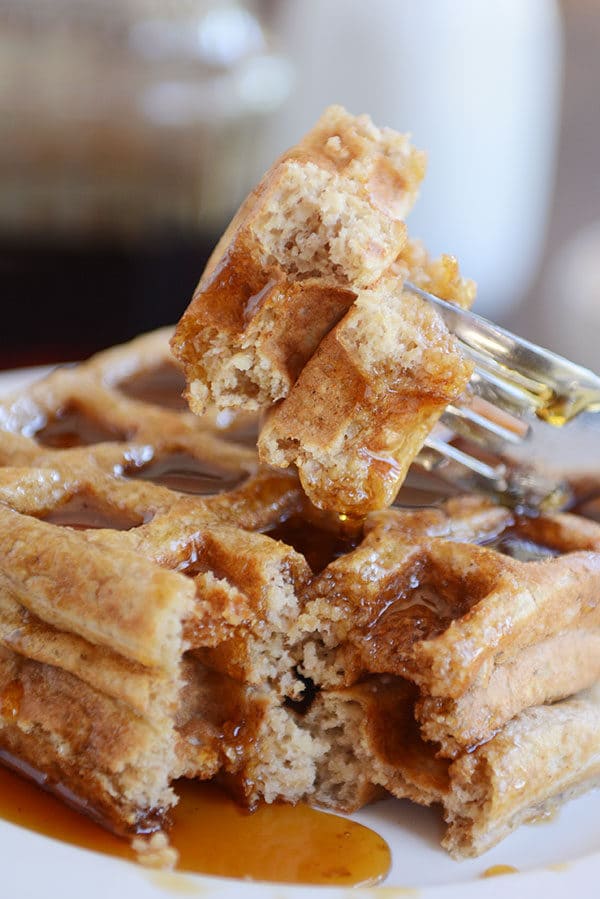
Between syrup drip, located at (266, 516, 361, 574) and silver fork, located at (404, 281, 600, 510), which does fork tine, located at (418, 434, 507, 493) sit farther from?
syrup drip, located at (266, 516, 361, 574)

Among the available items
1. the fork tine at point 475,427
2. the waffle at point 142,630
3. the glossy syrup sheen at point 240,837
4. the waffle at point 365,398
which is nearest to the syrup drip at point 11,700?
the waffle at point 142,630

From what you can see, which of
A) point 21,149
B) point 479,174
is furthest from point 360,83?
point 21,149

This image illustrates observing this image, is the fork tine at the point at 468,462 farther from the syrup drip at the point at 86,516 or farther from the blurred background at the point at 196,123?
the blurred background at the point at 196,123

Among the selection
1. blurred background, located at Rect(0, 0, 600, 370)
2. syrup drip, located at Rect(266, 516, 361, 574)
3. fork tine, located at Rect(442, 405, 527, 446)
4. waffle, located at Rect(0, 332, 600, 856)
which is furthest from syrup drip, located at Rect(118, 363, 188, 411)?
blurred background, located at Rect(0, 0, 600, 370)

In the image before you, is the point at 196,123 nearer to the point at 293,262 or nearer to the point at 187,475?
the point at 187,475

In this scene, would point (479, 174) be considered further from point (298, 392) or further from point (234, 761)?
point (234, 761)
